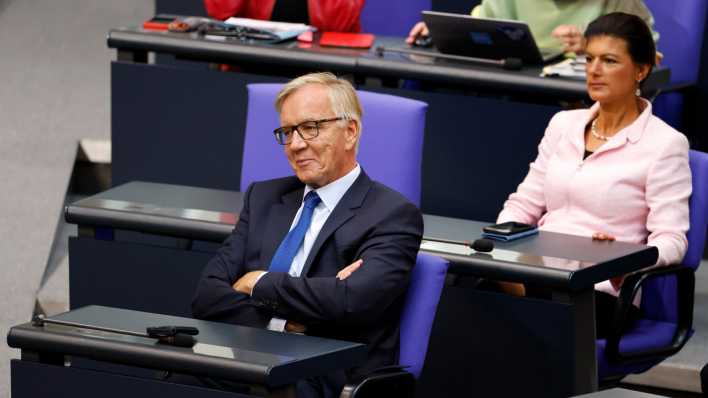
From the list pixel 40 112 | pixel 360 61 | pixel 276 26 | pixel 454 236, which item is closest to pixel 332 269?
pixel 454 236

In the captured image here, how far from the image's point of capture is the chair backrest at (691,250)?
12.0 ft

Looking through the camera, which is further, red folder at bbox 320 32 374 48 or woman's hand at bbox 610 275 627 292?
red folder at bbox 320 32 374 48

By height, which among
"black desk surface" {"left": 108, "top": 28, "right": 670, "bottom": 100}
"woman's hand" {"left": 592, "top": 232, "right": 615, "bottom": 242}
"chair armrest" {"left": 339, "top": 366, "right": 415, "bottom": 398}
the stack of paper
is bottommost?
"chair armrest" {"left": 339, "top": 366, "right": 415, "bottom": 398}

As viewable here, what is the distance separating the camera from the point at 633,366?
142 inches

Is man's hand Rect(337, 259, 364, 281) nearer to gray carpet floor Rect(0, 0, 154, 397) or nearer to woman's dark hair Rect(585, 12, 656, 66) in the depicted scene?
woman's dark hair Rect(585, 12, 656, 66)

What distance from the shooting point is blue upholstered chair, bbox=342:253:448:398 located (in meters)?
2.97

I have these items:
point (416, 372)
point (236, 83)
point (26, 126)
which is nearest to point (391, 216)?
point (416, 372)

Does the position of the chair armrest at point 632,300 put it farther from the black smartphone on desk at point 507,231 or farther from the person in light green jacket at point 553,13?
the person in light green jacket at point 553,13

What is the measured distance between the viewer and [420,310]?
3.02 m

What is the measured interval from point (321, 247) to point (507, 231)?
55 cm

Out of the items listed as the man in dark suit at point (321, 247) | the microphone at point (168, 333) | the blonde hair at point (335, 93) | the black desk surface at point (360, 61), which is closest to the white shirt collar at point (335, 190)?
the man in dark suit at point (321, 247)

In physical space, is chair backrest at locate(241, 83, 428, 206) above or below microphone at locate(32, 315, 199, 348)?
above

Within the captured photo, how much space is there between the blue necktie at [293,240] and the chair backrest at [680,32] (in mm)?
2342

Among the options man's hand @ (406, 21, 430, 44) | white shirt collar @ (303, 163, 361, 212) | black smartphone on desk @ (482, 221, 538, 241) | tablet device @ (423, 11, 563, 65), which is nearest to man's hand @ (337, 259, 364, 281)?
white shirt collar @ (303, 163, 361, 212)
